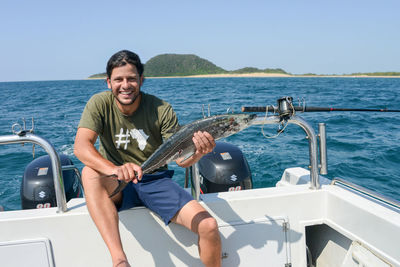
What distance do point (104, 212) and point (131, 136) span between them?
74cm

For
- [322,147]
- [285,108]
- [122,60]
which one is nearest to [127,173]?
[122,60]

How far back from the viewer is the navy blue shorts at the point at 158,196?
2.31m

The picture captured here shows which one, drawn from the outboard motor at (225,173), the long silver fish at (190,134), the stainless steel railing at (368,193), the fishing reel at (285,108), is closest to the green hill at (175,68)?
the outboard motor at (225,173)

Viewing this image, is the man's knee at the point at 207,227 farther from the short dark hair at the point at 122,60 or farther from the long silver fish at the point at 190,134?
the short dark hair at the point at 122,60

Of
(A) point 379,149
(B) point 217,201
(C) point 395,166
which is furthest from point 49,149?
(A) point 379,149

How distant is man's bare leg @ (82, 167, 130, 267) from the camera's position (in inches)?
80.0

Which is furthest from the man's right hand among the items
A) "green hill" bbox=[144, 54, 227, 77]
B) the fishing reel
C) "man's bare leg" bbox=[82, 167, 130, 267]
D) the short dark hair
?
"green hill" bbox=[144, 54, 227, 77]

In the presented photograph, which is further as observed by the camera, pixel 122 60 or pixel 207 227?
pixel 122 60

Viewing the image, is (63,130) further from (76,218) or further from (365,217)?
(365,217)

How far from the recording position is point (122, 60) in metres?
2.54

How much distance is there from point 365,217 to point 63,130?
12.3 m

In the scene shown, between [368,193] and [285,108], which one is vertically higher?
[285,108]

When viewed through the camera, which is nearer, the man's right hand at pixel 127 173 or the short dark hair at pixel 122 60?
the man's right hand at pixel 127 173

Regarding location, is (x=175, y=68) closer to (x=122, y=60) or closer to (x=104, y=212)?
(x=122, y=60)
